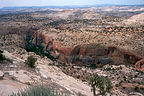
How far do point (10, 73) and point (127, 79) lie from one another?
41.7ft

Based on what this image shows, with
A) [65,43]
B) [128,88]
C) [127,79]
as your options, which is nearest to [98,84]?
[128,88]

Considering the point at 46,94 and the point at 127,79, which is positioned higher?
the point at 46,94

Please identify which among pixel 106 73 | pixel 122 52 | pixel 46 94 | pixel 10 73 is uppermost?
pixel 46 94

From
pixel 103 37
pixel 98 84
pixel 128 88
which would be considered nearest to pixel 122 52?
pixel 103 37

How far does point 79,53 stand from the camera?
1045 inches

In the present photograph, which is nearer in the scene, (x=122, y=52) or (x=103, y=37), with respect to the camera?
(x=122, y=52)

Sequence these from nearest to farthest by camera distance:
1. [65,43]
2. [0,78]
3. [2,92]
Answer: [2,92] < [0,78] < [65,43]

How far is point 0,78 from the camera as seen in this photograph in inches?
338

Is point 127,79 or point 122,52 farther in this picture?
point 122,52

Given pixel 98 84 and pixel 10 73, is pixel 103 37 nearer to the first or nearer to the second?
pixel 98 84

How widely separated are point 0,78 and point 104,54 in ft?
63.9

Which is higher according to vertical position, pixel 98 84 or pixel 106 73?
pixel 98 84

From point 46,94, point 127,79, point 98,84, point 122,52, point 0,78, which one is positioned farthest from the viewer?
point 122,52

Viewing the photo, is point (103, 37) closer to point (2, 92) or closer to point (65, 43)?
point (65, 43)
